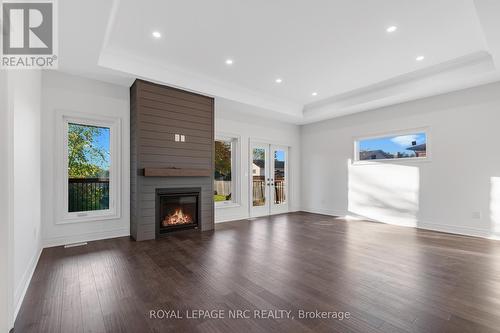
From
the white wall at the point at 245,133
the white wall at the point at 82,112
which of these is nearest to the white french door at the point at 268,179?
the white wall at the point at 245,133

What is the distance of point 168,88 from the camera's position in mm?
4547

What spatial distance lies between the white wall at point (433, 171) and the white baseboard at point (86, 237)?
17.9 ft

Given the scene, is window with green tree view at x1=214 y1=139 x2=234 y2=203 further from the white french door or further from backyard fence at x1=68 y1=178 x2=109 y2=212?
backyard fence at x1=68 y1=178 x2=109 y2=212

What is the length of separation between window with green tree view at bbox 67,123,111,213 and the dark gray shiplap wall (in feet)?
1.74

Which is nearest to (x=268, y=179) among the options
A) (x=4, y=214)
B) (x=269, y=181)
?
(x=269, y=181)

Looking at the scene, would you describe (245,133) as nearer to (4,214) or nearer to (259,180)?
(259,180)

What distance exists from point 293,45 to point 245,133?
3.03 m

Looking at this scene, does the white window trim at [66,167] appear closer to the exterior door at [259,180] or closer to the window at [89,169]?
the window at [89,169]

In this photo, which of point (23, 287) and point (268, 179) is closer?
point (23, 287)

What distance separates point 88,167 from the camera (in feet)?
13.9

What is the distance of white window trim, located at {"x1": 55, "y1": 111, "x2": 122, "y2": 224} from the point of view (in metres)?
3.88

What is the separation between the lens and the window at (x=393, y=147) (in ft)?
17.3

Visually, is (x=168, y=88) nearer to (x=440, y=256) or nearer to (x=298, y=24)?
(x=298, y=24)

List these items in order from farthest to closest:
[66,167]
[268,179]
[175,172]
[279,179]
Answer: [279,179] → [268,179] → [175,172] → [66,167]
